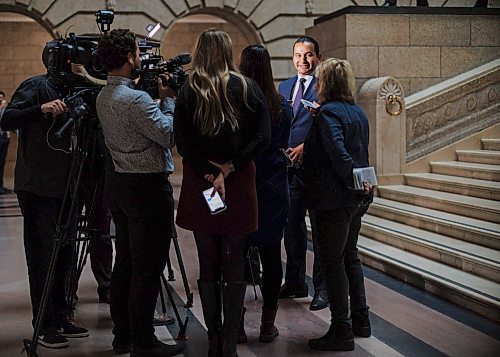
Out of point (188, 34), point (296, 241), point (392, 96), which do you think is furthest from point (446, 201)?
point (188, 34)

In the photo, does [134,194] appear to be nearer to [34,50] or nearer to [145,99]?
[145,99]

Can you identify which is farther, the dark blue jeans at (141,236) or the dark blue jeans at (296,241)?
the dark blue jeans at (296,241)

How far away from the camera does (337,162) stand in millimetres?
4734

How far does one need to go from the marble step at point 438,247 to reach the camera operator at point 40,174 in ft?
10.1

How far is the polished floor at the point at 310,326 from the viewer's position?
4801 millimetres

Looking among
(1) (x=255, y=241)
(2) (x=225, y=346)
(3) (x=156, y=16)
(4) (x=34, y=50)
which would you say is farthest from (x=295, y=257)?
(4) (x=34, y=50)

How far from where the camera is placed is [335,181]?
479 centimetres

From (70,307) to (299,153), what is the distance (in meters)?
1.80

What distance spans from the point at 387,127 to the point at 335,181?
4.90m

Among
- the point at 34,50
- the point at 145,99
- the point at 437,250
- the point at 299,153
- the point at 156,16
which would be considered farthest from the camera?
the point at 34,50

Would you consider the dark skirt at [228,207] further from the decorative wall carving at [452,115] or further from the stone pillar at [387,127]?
the decorative wall carving at [452,115]

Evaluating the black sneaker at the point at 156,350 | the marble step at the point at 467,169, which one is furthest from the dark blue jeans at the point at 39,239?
the marble step at the point at 467,169

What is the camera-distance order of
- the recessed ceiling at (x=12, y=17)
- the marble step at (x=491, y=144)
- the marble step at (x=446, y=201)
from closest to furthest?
the marble step at (x=446, y=201)
the marble step at (x=491, y=144)
the recessed ceiling at (x=12, y=17)

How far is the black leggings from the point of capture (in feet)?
14.2
